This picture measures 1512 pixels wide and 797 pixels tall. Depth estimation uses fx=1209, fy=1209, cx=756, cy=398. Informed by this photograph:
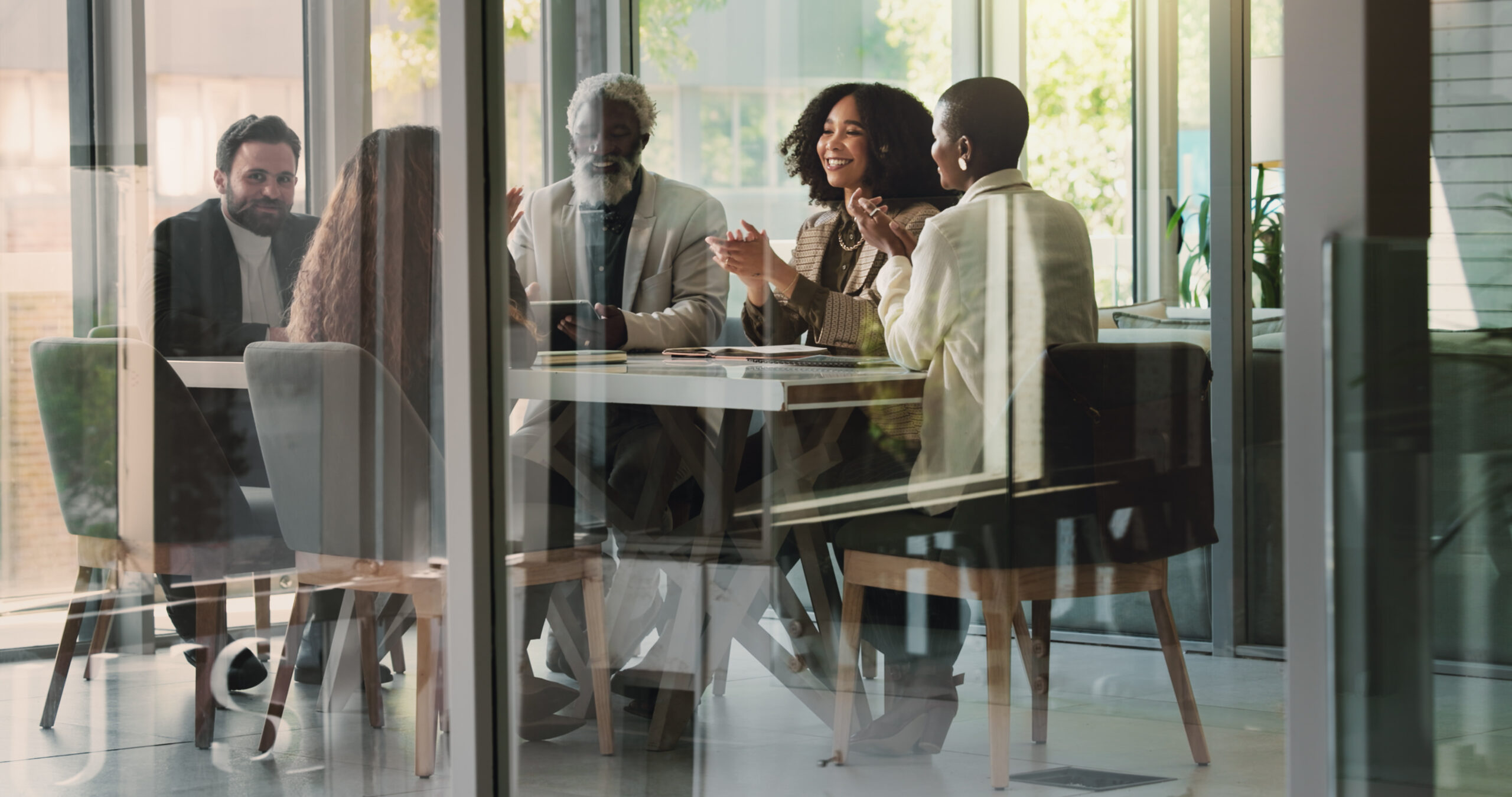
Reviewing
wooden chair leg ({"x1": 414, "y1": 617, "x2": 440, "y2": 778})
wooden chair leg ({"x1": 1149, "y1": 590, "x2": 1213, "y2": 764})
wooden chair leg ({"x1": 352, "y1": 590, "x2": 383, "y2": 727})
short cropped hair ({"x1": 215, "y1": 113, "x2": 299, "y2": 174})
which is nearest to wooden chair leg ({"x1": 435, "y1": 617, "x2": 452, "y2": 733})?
wooden chair leg ({"x1": 414, "y1": 617, "x2": 440, "y2": 778})

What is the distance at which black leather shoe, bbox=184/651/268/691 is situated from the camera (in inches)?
88.0

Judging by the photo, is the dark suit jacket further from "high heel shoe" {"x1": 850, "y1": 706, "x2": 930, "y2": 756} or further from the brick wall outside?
"high heel shoe" {"x1": 850, "y1": 706, "x2": 930, "y2": 756}

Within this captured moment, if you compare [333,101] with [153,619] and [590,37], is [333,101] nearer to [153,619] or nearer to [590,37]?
[590,37]

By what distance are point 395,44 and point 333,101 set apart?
0.22 metres

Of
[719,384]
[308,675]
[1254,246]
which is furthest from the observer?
[308,675]

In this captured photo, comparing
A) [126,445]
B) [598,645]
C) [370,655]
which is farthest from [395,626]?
[126,445]

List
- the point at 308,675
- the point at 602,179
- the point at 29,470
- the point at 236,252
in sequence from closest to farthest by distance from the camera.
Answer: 1. the point at 602,179
2. the point at 308,675
3. the point at 236,252
4. the point at 29,470

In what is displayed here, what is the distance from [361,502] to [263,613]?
40cm

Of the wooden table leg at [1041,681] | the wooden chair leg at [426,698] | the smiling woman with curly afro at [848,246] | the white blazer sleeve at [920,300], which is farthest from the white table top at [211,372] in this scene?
the wooden table leg at [1041,681]

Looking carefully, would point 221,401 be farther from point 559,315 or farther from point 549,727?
point 549,727

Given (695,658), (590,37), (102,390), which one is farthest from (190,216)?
(695,658)

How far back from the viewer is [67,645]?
8.25ft

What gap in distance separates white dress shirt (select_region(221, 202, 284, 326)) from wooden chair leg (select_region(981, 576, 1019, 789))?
4.41 ft

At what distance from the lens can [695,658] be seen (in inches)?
78.5
